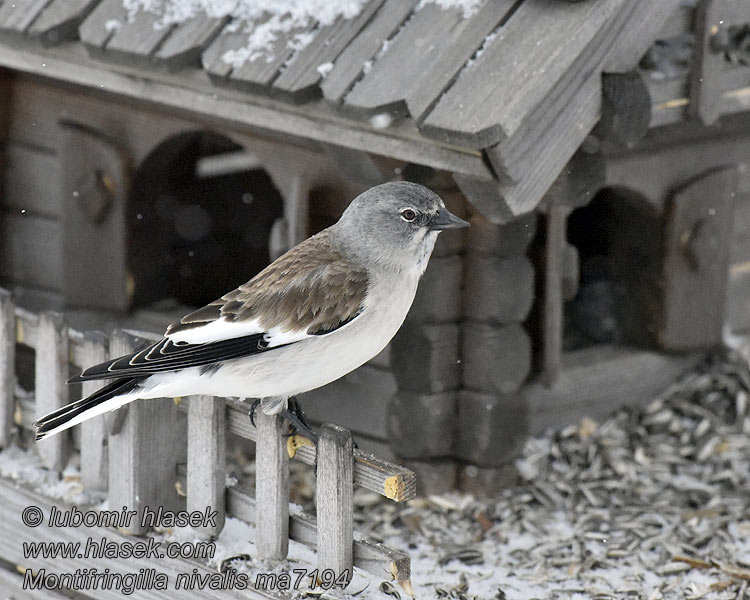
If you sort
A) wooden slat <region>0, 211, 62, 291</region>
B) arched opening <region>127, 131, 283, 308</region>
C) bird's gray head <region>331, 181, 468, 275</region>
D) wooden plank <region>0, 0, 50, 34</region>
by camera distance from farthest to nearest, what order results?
wooden slat <region>0, 211, 62, 291</region>
arched opening <region>127, 131, 283, 308</region>
wooden plank <region>0, 0, 50, 34</region>
bird's gray head <region>331, 181, 468, 275</region>

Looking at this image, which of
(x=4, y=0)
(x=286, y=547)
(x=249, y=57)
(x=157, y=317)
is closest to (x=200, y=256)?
(x=157, y=317)

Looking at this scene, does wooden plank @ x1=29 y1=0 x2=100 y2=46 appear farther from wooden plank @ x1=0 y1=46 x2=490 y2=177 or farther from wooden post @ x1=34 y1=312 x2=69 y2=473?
wooden post @ x1=34 y1=312 x2=69 y2=473

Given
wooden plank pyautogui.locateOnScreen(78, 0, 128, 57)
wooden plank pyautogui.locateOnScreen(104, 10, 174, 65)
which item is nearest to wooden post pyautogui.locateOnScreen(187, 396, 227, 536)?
wooden plank pyautogui.locateOnScreen(104, 10, 174, 65)

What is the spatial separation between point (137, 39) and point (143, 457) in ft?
4.64

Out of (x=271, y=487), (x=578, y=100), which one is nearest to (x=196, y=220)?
(x=578, y=100)

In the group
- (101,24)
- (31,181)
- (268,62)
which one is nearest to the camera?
(268,62)

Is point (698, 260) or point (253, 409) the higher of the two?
point (253, 409)

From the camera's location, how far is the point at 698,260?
4.98m

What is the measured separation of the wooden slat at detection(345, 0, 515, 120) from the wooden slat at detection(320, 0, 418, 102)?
0.13 feet

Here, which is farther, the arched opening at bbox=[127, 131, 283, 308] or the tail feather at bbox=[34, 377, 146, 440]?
the arched opening at bbox=[127, 131, 283, 308]

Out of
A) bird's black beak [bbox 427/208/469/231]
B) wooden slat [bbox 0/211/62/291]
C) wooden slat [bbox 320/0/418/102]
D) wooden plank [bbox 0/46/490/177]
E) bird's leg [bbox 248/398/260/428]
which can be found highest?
wooden slat [bbox 320/0/418/102]

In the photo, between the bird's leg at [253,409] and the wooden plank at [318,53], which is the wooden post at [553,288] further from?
the bird's leg at [253,409]

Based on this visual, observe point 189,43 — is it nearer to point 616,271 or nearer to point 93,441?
point 93,441

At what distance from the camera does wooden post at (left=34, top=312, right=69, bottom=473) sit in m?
3.65
